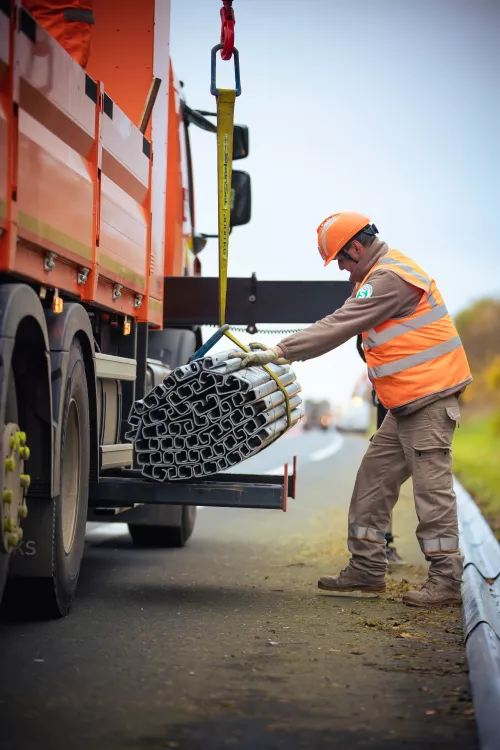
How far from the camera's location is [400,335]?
7680mm

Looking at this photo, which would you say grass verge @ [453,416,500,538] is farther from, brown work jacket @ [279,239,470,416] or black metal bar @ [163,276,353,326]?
brown work jacket @ [279,239,470,416]

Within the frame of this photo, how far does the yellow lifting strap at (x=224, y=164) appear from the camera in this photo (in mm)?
8070

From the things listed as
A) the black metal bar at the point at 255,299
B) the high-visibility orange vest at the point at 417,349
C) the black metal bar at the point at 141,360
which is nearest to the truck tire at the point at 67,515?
the black metal bar at the point at 141,360

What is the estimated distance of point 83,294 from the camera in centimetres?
654

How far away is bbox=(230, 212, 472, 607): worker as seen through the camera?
7.58 m

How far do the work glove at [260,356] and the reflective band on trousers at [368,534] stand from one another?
1255 millimetres

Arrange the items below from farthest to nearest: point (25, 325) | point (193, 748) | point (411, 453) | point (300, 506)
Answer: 1. point (300, 506)
2. point (411, 453)
3. point (25, 325)
4. point (193, 748)

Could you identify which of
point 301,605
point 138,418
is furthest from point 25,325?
point 301,605

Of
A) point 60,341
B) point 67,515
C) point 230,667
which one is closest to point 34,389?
point 60,341

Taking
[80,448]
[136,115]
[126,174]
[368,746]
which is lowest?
[368,746]

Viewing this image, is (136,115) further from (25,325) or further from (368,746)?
(368,746)

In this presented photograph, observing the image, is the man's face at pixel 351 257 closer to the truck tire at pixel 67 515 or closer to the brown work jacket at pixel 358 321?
the brown work jacket at pixel 358 321

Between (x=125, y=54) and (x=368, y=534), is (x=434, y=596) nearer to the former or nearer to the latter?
(x=368, y=534)

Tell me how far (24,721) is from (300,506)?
38.4 ft
